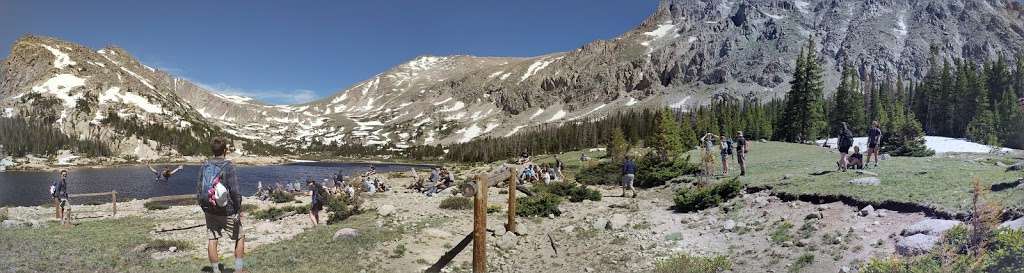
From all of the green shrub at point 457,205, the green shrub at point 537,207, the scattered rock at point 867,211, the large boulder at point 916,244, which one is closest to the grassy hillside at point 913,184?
the scattered rock at point 867,211

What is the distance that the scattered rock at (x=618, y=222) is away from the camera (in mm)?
18500

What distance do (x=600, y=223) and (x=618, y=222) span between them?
73 centimetres

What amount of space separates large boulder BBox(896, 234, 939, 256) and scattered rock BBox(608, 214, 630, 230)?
9.18 metres

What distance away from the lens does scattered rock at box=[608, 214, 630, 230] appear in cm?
1850

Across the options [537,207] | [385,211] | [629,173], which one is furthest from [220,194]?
[629,173]

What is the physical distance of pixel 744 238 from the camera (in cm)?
1427

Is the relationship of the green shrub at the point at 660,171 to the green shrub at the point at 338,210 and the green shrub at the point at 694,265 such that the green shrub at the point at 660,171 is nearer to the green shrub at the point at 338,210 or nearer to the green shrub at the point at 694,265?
the green shrub at the point at 338,210

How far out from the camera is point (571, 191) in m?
27.9

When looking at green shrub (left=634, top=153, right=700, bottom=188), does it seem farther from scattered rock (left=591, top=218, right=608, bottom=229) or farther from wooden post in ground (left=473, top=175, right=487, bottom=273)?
wooden post in ground (left=473, top=175, right=487, bottom=273)

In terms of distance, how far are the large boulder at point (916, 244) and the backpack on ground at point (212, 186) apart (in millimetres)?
12225

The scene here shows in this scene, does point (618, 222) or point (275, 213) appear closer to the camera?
point (618, 222)

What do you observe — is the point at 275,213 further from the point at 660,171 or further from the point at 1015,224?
the point at 1015,224

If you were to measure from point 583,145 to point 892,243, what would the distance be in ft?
395

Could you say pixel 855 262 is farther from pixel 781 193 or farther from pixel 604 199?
pixel 604 199
